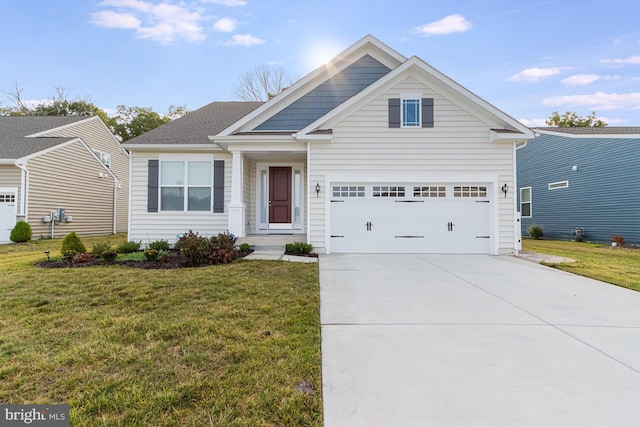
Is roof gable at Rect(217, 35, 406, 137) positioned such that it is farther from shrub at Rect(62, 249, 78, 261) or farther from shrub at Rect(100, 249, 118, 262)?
shrub at Rect(62, 249, 78, 261)

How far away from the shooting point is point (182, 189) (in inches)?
387

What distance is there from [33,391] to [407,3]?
12.5 metres

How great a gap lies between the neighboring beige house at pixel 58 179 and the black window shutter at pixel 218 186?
8.98m

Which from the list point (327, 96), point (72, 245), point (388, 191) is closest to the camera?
point (72, 245)

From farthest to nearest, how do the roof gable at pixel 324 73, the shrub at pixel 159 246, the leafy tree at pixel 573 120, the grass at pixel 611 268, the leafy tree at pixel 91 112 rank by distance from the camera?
the leafy tree at pixel 573 120, the leafy tree at pixel 91 112, the roof gable at pixel 324 73, the shrub at pixel 159 246, the grass at pixel 611 268

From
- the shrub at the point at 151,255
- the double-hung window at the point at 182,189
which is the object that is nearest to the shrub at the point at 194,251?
the shrub at the point at 151,255

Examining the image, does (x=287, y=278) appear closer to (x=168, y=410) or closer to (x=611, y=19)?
(x=168, y=410)

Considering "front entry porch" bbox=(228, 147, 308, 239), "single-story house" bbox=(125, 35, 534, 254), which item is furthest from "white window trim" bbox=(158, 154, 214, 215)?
"front entry porch" bbox=(228, 147, 308, 239)

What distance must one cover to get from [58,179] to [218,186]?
9865 mm

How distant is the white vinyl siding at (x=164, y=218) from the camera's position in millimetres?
9734

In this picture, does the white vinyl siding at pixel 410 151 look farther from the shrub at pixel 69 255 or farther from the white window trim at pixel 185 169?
the shrub at pixel 69 255

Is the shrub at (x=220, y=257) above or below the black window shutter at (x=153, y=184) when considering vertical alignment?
below

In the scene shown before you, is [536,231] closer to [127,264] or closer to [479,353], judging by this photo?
[479,353]

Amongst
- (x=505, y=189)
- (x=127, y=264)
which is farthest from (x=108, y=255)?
(x=505, y=189)
